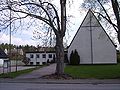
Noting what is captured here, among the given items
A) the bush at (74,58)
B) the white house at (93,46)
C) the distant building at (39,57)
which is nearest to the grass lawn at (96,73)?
the bush at (74,58)

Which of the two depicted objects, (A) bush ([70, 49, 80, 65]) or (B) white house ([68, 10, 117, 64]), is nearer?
(A) bush ([70, 49, 80, 65])

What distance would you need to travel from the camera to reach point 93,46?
188ft

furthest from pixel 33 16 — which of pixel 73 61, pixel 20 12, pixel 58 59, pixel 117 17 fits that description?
pixel 73 61

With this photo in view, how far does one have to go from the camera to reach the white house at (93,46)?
56.9 meters

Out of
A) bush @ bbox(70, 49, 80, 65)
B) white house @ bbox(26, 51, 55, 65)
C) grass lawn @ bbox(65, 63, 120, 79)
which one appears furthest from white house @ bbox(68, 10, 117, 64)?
white house @ bbox(26, 51, 55, 65)

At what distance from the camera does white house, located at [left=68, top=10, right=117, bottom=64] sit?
187 feet

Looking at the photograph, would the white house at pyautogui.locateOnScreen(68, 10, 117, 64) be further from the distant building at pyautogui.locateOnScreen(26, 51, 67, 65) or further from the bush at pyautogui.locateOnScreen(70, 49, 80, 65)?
the distant building at pyautogui.locateOnScreen(26, 51, 67, 65)

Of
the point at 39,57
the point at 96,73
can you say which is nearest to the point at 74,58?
the point at 96,73

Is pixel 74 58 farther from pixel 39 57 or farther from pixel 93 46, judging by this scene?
pixel 39 57

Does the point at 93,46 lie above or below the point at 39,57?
above

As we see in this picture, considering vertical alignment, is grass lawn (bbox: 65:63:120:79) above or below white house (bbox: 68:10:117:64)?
below

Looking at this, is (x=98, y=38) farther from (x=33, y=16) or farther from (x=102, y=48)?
(x=33, y=16)

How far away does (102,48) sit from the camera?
187 ft

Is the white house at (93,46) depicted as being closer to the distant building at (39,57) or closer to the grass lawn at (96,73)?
the grass lawn at (96,73)
